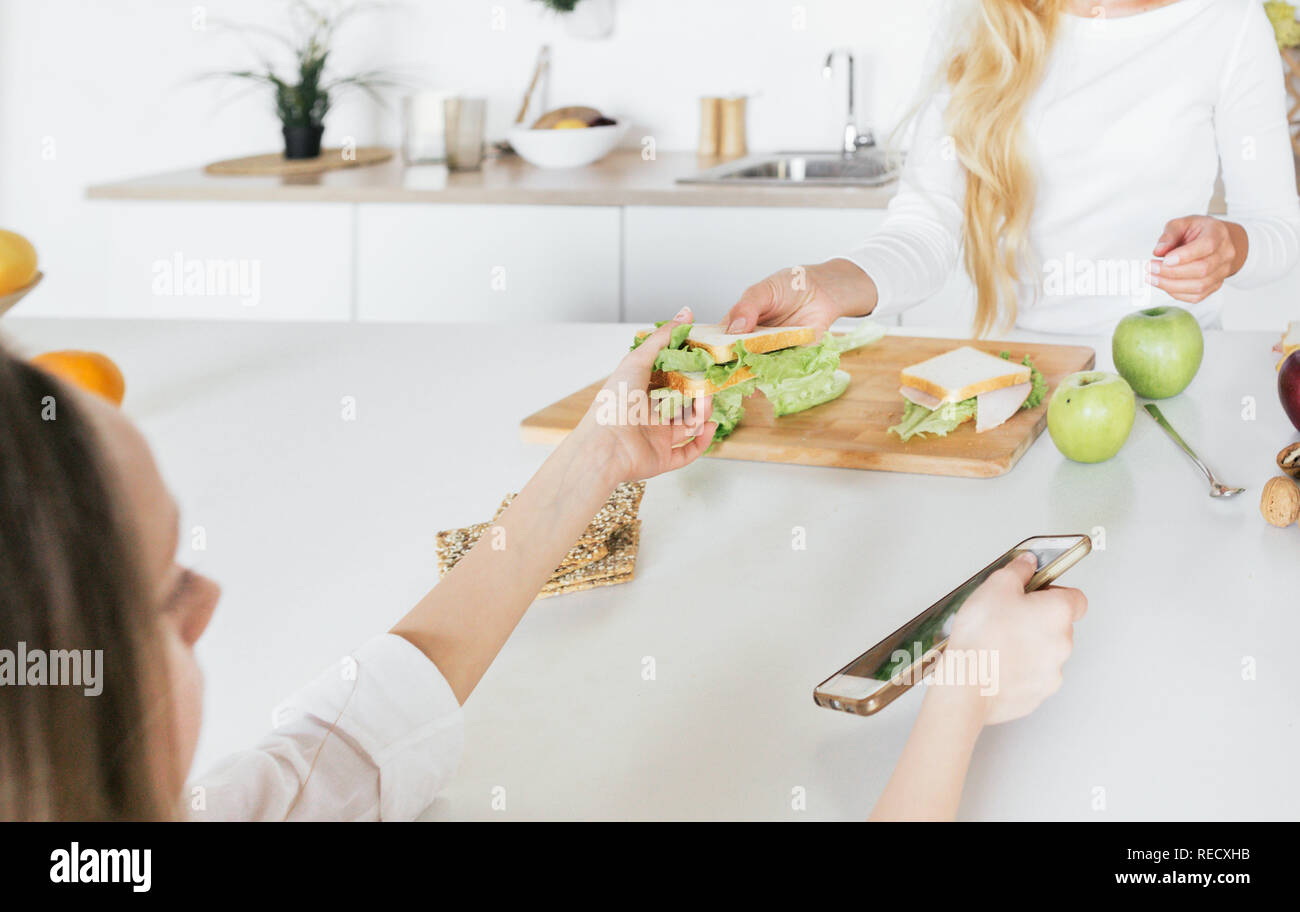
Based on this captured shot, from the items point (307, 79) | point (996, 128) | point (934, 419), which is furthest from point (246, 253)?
point (934, 419)

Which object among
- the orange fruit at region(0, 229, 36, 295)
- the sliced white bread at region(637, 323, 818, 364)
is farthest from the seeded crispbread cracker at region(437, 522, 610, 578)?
the orange fruit at region(0, 229, 36, 295)

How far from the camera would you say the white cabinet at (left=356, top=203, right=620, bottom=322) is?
262cm

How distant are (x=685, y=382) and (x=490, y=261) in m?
1.72

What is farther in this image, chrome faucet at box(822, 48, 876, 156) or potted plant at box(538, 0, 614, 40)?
potted plant at box(538, 0, 614, 40)

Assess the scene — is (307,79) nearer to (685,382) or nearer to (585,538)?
(685,382)

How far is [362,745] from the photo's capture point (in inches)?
26.6

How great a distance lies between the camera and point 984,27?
169 cm

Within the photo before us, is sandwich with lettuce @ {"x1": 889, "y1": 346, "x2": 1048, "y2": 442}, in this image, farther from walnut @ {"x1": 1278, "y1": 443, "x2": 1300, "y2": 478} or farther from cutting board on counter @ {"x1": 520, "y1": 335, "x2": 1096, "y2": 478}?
walnut @ {"x1": 1278, "y1": 443, "x2": 1300, "y2": 478}

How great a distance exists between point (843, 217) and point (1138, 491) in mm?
1495

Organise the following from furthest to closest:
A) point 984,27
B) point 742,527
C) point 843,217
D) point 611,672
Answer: point 843,217 < point 984,27 < point 742,527 < point 611,672

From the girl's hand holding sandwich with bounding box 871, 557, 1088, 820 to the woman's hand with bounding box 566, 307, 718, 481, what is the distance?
0.31 meters

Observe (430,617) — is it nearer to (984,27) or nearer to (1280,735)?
(1280,735)

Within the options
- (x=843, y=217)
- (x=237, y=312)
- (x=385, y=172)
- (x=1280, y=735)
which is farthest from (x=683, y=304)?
(x=1280, y=735)

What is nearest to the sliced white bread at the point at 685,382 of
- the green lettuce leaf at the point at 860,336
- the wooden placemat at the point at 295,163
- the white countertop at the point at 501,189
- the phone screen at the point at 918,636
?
the phone screen at the point at 918,636
